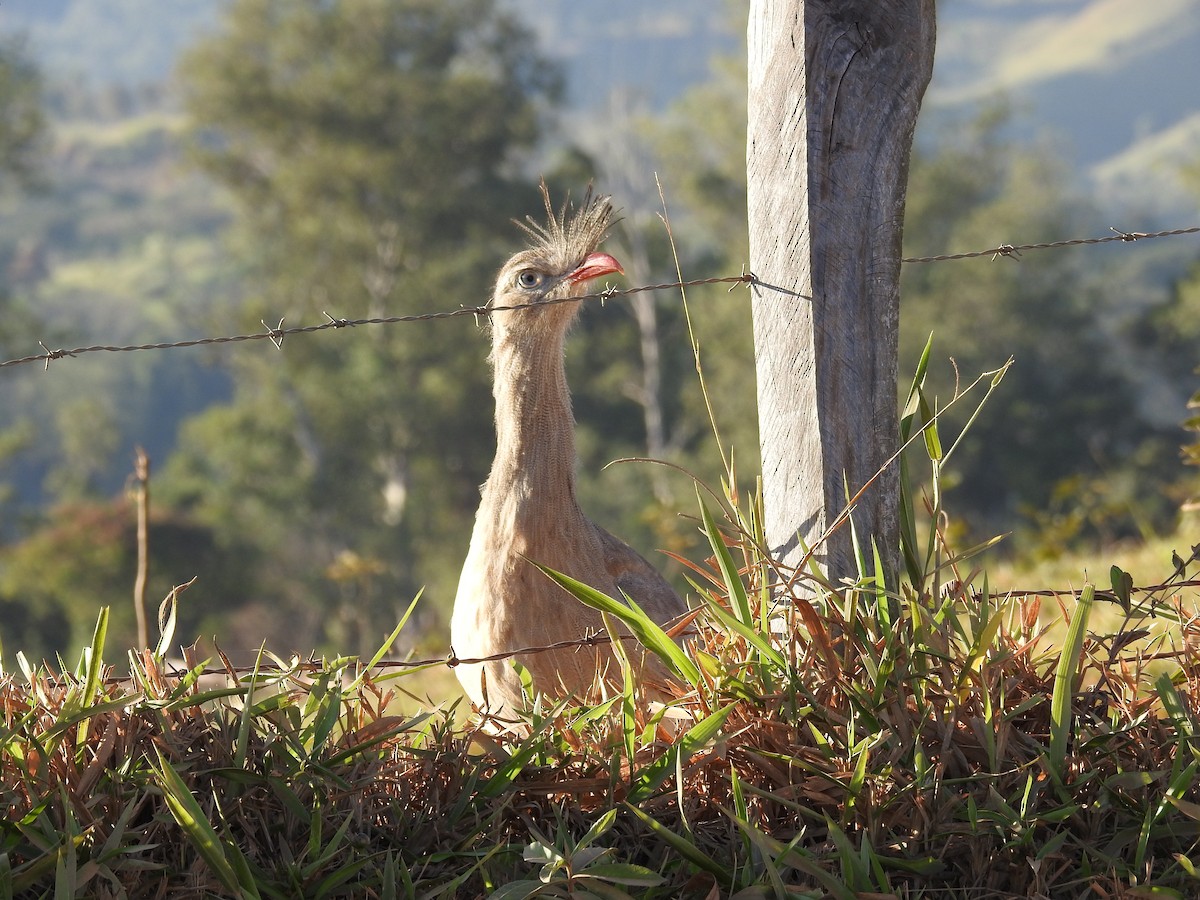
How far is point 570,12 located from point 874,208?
17117 cm

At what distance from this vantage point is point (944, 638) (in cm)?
214

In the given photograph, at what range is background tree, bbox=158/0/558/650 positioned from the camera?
2459 centimetres

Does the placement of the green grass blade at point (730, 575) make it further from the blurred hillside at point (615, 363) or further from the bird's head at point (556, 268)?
the blurred hillside at point (615, 363)

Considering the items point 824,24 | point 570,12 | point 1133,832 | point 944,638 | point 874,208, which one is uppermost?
point 570,12

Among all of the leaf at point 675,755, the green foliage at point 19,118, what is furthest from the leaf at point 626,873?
the green foliage at point 19,118

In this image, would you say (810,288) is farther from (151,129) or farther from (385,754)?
(151,129)

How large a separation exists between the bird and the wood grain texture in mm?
708

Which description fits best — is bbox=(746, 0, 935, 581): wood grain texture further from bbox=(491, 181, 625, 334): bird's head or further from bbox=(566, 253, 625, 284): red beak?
bbox=(491, 181, 625, 334): bird's head

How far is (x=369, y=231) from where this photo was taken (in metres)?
25.0

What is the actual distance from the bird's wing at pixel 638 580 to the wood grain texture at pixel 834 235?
0.94 meters

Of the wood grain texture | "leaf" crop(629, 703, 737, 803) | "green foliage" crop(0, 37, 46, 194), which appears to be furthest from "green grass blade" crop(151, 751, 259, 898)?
"green foliage" crop(0, 37, 46, 194)

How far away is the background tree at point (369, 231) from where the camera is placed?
80.7ft

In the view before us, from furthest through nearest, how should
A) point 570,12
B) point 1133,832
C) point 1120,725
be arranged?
point 570,12
point 1120,725
point 1133,832

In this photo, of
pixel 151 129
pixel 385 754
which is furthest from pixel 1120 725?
pixel 151 129
